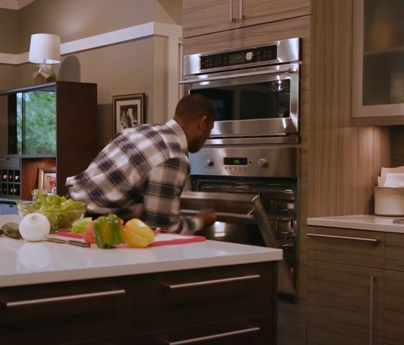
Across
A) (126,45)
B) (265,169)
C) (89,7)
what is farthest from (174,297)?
(89,7)

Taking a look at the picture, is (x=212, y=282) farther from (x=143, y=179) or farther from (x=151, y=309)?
(x=143, y=179)

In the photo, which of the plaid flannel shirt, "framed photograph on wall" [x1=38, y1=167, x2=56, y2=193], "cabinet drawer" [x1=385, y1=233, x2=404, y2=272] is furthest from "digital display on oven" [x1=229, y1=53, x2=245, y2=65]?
"framed photograph on wall" [x1=38, y1=167, x2=56, y2=193]

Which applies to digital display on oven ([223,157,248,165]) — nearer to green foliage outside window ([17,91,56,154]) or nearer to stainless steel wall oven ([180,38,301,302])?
stainless steel wall oven ([180,38,301,302])

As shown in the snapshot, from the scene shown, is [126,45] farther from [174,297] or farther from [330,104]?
[174,297]

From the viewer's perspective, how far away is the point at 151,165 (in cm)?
271

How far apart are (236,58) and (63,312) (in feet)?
7.86

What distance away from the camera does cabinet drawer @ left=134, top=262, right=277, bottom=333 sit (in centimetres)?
182

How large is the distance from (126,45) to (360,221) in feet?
9.69

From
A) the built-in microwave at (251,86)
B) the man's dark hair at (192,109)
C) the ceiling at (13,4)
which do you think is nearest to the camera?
the man's dark hair at (192,109)

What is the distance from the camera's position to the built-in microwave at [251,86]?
3506 mm

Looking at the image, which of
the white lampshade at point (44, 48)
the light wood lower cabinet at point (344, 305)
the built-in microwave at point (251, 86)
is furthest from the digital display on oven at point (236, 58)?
the white lampshade at point (44, 48)

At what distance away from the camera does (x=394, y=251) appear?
311cm

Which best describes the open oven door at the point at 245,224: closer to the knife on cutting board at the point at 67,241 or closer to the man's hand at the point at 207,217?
the man's hand at the point at 207,217

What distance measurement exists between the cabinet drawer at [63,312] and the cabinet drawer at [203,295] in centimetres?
6
